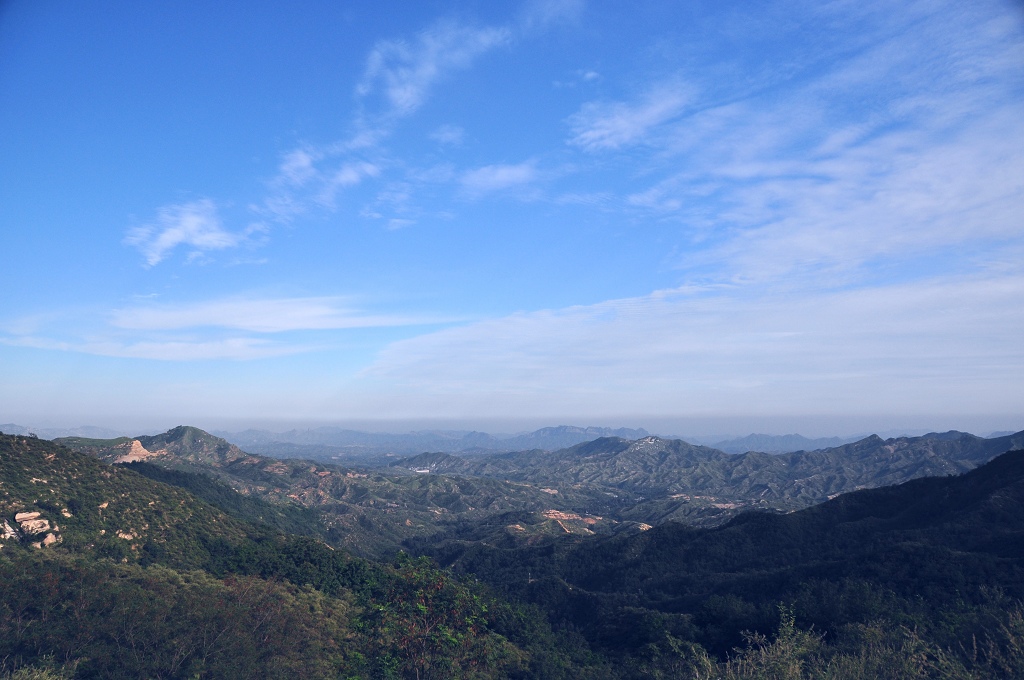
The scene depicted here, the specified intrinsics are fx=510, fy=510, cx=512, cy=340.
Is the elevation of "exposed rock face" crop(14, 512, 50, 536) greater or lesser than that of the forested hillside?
greater

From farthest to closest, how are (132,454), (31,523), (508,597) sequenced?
(132,454)
(508,597)
(31,523)

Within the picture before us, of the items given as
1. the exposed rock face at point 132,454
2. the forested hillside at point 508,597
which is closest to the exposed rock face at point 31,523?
the forested hillside at point 508,597

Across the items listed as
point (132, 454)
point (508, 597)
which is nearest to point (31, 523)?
point (508, 597)

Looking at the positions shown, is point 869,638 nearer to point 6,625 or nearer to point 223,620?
point 223,620

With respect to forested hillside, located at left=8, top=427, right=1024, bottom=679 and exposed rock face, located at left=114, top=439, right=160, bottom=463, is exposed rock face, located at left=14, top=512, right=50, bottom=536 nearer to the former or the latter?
forested hillside, located at left=8, top=427, right=1024, bottom=679

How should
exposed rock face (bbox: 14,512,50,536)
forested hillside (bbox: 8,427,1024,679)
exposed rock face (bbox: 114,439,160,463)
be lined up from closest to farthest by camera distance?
forested hillside (bbox: 8,427,1024,679) < exposed rock face (bbox: 14,512,50,536) < exposed rock face (bbox: 114,439,160,463)

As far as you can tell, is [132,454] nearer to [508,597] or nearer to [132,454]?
[132,454]

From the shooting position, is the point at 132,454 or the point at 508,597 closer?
the point at 508,597

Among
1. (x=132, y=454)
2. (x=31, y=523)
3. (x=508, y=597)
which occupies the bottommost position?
(x=508, y=597)

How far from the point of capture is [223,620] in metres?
46.0

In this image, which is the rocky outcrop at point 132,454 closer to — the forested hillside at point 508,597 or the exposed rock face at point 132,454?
the exposed rock face at point 132,454

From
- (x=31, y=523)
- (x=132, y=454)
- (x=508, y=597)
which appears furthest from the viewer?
(x=132, y=454)

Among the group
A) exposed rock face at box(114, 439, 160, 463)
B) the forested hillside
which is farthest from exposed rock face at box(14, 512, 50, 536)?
exposed rock face at box(114, 439, 160, 463)

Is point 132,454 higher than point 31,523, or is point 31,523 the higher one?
point 31,523
